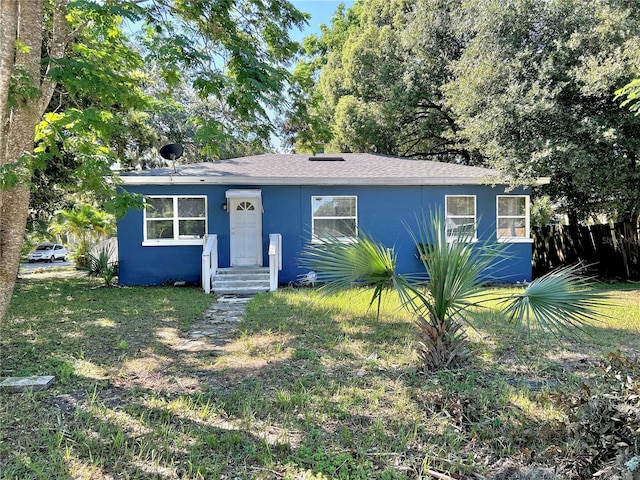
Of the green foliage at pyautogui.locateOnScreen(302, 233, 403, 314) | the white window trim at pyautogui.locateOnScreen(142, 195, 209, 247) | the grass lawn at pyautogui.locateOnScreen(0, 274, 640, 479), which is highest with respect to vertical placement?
the white window trim at pyautogui.locateOnScreen(142, 195, 209, 247)

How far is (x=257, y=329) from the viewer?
6074 mm

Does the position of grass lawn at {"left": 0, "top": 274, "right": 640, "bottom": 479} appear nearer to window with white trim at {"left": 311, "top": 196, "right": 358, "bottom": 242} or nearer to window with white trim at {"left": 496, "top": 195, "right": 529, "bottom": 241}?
window with white trim at {"left": 311, "top": 196, "right": 358, "bottom": 242}

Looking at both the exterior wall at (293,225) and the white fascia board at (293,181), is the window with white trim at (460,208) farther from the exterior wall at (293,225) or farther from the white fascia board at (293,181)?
the white fascia board at (293,181)

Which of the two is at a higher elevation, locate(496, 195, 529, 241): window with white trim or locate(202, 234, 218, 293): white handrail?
locate(496, 195, 529, 241): window with white trim

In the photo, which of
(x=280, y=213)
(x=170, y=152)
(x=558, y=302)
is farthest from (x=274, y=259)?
(x=558, y=302)

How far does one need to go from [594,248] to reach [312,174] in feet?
32.4

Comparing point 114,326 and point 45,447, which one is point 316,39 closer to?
point 114,326

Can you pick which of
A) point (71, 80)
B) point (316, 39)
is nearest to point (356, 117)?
point (316, 39)

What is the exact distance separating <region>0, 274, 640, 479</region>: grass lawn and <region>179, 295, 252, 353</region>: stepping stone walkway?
157 millimetres

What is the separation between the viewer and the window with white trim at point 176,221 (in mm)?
10602

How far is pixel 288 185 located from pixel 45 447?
28.3ft

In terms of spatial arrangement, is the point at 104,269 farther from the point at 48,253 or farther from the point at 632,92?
the point at 48,253

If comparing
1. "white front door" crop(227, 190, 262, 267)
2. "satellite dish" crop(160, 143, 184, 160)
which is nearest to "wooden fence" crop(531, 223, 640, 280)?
"white front door" crop(227, 190, 262, 267)

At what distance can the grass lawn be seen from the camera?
2.67m
